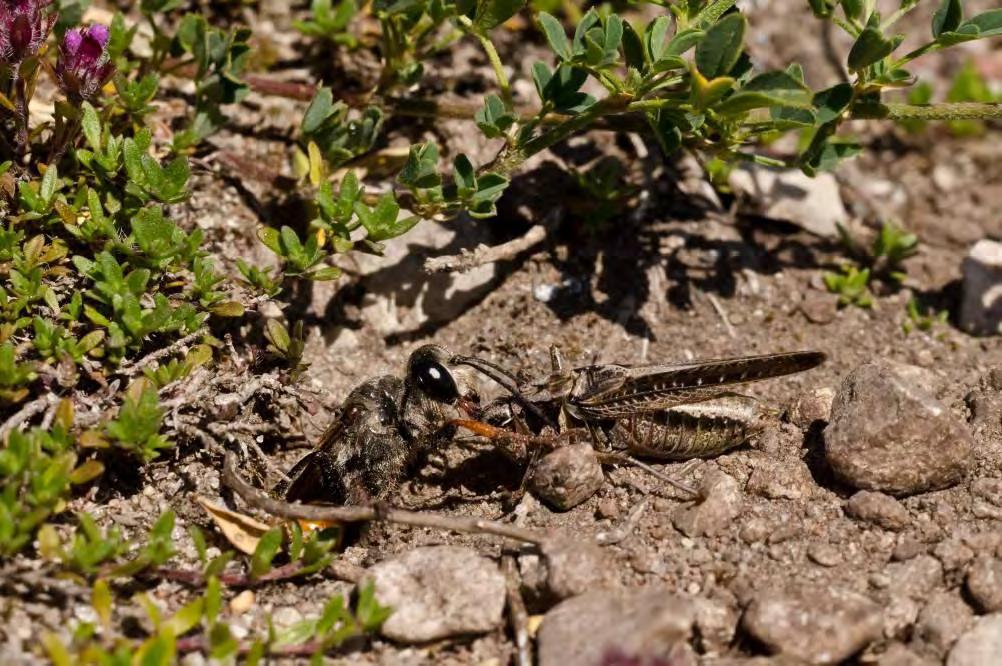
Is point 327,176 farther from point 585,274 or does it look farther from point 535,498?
point 535,498

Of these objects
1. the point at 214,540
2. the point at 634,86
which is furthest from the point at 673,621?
the point at 634,86

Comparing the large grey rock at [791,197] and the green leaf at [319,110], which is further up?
the green leaf at [319,110]

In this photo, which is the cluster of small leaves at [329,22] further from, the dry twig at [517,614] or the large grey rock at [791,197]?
the dry twig at [517,614]

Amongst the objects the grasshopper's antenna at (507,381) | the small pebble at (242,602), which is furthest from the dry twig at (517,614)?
the small pebble at (242,602)

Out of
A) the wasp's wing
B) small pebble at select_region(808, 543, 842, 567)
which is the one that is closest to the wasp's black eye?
the wasp's wing

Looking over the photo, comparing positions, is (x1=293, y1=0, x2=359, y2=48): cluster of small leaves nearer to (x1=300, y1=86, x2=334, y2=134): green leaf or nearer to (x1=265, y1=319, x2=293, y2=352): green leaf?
(x1=300, y1=86, x2=334, y2=134): green leaf

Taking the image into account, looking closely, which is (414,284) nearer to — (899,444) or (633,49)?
(633,49)
